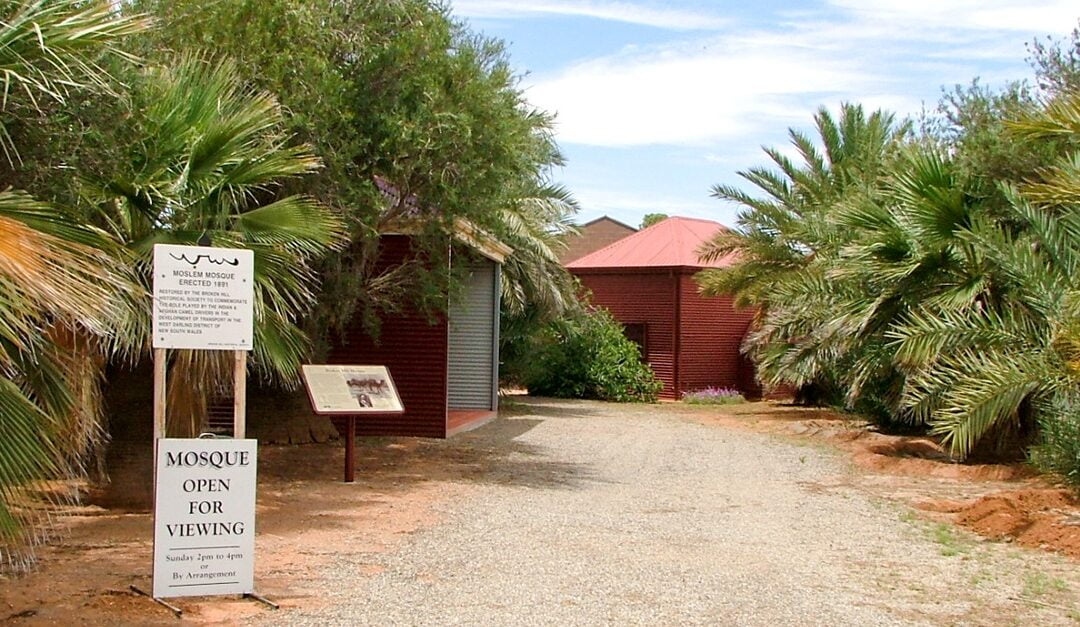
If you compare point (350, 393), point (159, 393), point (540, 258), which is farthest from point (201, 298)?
point (540, 258)

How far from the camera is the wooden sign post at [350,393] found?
40.0 ft

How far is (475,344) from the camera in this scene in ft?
68.5

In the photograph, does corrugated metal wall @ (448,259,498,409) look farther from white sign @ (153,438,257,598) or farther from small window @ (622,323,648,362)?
white sign @ (153,438,257,598)

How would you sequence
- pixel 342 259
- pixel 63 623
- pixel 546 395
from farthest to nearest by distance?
pixel 546 395
pixel 342 259
pixel 63 623

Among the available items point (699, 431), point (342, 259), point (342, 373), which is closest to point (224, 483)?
point (342, 373)

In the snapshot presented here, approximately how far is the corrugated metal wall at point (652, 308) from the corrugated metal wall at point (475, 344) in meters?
10.1

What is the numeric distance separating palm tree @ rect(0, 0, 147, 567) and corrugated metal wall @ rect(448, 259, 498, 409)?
1338 centimetres

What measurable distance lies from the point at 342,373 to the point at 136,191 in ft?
14.9

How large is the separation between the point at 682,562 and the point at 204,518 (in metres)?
3.62

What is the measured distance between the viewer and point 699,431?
67.8 ft

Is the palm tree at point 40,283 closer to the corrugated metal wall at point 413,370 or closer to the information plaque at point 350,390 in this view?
the information plaque at point 350,390

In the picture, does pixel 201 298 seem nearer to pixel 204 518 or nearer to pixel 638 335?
pixel 204 518

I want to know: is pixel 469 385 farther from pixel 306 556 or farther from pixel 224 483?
pixel 224 483

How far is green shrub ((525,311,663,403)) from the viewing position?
29.0 metres
